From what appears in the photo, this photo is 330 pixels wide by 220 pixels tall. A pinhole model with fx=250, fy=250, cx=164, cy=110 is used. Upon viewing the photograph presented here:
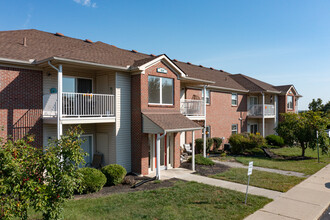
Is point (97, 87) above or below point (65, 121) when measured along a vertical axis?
above

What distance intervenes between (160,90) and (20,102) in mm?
6988

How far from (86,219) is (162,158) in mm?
7876

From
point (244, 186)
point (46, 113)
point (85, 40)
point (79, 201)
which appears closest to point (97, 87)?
point (46, 113)

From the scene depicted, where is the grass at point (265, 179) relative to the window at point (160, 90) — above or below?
below

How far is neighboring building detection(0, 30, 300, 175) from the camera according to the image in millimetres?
10961

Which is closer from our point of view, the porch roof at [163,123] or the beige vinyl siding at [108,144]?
the porch roof at [163,123]

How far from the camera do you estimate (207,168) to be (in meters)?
14.8

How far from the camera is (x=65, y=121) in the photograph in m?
10.9

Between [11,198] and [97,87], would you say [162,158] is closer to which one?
[97,87]

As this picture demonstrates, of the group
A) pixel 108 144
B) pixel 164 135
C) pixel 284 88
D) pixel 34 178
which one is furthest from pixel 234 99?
pixel 34 178

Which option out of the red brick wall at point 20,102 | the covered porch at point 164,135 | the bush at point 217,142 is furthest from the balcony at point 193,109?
the red brick wall at point 20,102

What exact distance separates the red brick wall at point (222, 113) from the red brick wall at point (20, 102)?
10882 mm

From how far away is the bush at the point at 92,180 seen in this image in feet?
32.9

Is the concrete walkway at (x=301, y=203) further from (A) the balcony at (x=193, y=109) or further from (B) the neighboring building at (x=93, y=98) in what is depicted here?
(A) the balcony at (x=193, y=109)
